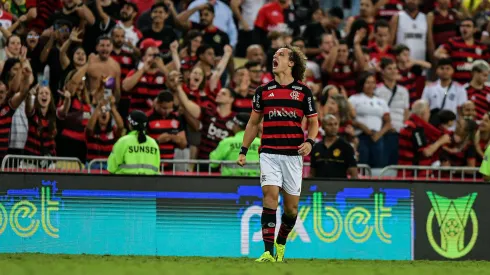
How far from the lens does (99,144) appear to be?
52.4ft

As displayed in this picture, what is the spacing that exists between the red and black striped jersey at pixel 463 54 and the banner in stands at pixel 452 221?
5831 millimetres

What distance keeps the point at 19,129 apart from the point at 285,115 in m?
6.50

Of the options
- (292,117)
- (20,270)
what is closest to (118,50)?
(292,117)

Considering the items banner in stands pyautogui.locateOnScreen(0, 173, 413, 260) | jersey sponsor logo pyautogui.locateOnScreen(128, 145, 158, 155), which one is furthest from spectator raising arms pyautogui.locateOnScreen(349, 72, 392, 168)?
jersey sponsor logo pyautogui.locateOnScreen(128, 145, 158, 155)

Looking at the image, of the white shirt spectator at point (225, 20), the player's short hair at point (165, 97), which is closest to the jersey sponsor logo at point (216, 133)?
the player's short hair at point (165, 97)

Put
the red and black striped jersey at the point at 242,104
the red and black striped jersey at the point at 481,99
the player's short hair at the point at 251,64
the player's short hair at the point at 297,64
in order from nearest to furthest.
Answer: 1. the player's short hair at the point at 297,64
2. the red and black striped jersey at the point at 242,104
3. the player's short hair at the point at 251,64
4. the red and black striped jersey at the point at 481,99

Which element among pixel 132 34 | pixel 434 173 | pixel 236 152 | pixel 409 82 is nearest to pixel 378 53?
pixel 409 82

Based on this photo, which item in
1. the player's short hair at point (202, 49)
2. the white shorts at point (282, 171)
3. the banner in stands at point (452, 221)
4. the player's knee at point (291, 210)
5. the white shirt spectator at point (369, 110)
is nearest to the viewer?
the white shorts at point (282, 171)

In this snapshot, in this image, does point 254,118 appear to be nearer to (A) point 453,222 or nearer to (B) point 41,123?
(A) point 453,222

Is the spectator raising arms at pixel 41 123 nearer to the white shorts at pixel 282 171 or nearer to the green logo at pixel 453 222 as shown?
the white shorts at pixel 282 171

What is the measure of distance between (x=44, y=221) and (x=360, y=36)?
26.0 feet

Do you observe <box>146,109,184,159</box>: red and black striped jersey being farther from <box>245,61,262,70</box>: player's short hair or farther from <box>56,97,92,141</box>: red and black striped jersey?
<box>245,61,262,70</box>: player's short hair

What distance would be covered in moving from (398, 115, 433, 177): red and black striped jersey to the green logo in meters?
2.89

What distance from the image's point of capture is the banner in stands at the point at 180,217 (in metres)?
13.6
